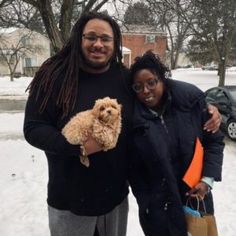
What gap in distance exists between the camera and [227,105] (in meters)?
9.66

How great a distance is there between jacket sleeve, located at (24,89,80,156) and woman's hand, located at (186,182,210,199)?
0.79 metres

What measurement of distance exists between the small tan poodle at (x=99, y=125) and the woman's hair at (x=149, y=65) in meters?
0.41

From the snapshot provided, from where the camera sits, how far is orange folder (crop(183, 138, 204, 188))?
229 cm

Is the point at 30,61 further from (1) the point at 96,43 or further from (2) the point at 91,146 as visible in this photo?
(2) the point at 91,146

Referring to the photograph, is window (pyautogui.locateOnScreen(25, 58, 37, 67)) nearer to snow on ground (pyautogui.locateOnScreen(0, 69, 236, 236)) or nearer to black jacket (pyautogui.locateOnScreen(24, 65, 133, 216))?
snow on ground (pyautogui.locateOnScreen(0, 69, 236, 236))

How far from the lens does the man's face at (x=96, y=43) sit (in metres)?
2.19

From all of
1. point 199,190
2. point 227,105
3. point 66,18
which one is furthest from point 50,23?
point 199,190

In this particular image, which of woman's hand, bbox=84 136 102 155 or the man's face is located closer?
woman's hand, bbox=84 136 102 155

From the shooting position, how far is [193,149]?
7.47ft

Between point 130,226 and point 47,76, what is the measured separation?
2572mm

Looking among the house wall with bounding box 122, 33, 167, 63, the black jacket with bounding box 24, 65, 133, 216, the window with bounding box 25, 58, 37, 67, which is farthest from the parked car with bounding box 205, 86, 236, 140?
the window with bounding box 25, 58, 37, 67

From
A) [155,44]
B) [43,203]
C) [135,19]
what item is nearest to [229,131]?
[135,19]

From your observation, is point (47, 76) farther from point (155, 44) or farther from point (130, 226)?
point (155, 44)

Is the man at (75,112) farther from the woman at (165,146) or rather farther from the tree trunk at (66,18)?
the tree trunk at (66,18)
